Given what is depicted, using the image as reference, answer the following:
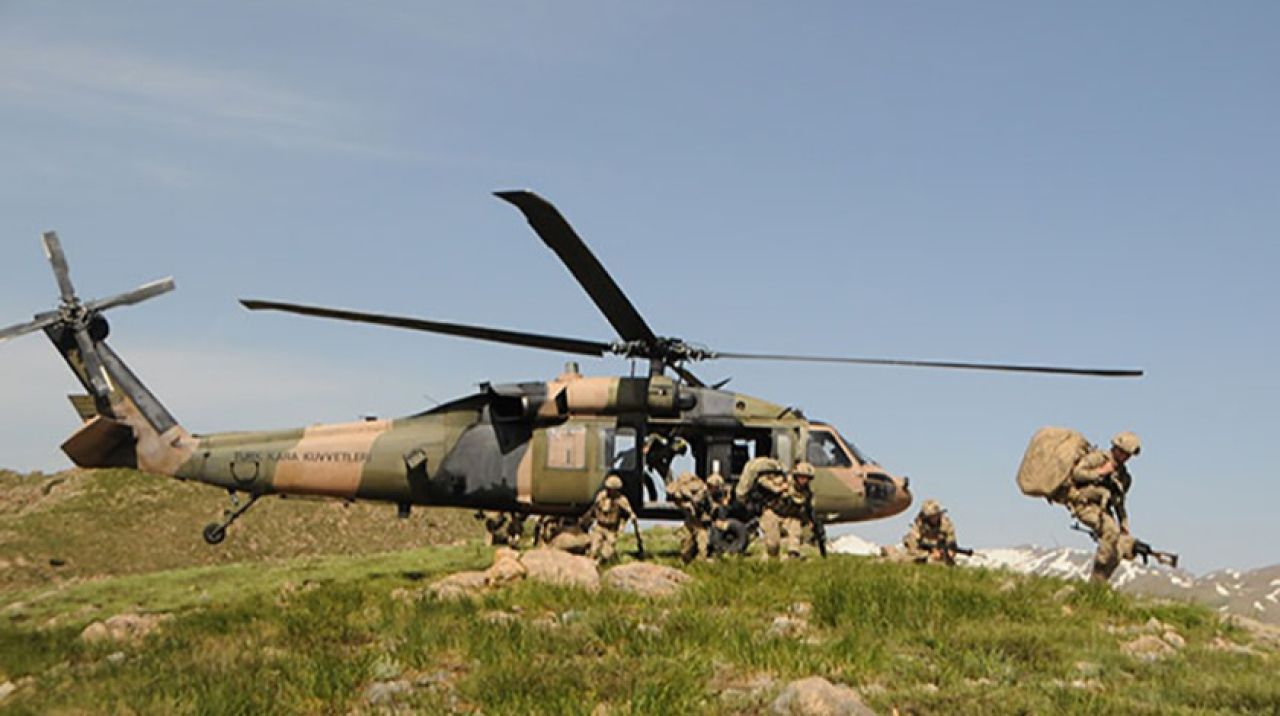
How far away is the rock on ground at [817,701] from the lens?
774 cm

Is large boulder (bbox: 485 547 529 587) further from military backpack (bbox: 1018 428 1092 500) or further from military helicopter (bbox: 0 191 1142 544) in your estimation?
military backpack (bbox: 1018 428 1092 500)

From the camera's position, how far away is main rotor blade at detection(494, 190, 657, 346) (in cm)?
1423

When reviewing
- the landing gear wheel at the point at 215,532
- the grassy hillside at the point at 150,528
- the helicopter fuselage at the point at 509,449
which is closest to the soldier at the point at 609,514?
the helicopter fuselage at the point at 509,449

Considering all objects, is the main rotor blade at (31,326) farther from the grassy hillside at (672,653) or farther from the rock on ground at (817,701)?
the rock on ground at (817,701)

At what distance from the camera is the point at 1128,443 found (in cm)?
1577

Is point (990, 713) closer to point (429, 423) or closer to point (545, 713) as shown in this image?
point (545, 713)

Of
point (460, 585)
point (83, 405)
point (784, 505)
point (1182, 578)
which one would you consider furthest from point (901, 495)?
point (1182, 578)

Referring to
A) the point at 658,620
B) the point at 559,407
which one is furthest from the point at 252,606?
the point at 559,407

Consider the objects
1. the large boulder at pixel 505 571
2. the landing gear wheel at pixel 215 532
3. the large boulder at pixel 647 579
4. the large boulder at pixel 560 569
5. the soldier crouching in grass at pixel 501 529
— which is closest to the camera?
the large boulder at pixel 647 579

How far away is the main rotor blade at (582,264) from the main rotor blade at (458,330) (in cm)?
67

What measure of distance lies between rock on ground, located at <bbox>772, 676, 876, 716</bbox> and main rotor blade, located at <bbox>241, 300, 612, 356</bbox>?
989cm

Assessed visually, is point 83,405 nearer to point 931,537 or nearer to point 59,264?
point 59,264

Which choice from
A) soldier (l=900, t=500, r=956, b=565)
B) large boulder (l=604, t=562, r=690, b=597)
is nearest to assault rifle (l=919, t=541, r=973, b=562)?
soldier (l=900, t=500, r=956, b=565)

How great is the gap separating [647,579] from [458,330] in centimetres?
558
